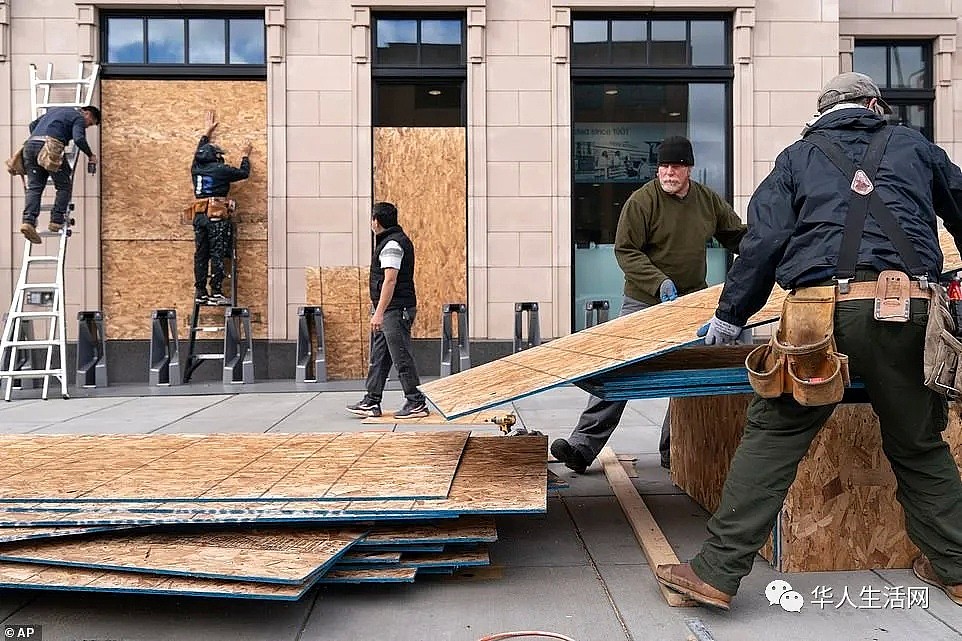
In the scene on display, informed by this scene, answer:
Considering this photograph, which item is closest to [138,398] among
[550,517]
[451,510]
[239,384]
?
[239,384]

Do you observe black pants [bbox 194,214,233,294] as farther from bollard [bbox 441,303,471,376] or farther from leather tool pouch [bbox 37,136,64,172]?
bollard [bbox 441,303,471,376]

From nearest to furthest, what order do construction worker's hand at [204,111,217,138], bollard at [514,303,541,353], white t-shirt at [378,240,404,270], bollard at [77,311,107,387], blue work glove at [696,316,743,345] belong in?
1. blue work glove at [696,316,743,345]
2. white t-shirt at [378,240,404,270]
3. bollard at [77,311,107,387]
4. bollard at [514,303,541,353]
5. construction worker's hand at [204,111,217,138]

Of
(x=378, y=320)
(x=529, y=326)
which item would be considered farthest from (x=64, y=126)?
(x=529, y=326)

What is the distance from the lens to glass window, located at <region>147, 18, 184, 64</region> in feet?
42.0

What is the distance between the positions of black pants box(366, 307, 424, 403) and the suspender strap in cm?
525

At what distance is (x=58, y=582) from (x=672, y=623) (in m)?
2.44

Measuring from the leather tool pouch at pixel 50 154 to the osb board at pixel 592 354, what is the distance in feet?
27.9

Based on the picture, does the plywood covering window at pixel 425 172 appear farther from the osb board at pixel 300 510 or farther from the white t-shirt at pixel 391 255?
the osb board at pixel 300 510

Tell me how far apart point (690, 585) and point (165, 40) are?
40.8 ft

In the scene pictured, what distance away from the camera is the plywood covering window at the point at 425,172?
504 inches

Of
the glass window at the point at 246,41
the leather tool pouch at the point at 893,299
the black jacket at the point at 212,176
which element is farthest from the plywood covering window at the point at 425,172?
the leather tool pouch at the point at 893,299

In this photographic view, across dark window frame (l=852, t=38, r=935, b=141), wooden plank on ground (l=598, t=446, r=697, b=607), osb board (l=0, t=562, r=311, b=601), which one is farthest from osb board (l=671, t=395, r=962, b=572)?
dark window frame (l=852, t=38, r=935, b=141)

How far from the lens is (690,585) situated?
3.33 meters

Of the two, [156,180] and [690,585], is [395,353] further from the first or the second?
[156,180]
